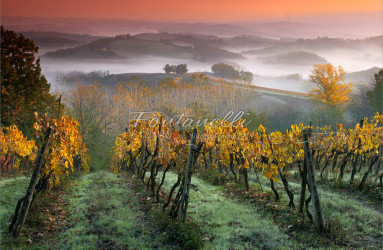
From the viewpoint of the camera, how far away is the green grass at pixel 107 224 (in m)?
6.46

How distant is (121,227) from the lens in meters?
7.27

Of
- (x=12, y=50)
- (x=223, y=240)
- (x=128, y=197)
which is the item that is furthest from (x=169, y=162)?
(x=12, y=50)

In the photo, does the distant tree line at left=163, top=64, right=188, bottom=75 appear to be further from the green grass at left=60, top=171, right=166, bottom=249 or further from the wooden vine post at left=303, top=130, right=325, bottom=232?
the wooden vine post at left=303, top=130, right=325, bottom=232

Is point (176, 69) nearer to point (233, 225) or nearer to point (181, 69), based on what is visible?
point (181, 69)

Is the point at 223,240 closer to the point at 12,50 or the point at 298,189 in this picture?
the point at 298,189

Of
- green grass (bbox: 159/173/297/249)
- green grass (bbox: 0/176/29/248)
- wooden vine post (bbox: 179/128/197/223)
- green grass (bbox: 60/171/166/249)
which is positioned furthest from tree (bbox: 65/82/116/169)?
wooden vine post (bbox: 179/128/197/223)

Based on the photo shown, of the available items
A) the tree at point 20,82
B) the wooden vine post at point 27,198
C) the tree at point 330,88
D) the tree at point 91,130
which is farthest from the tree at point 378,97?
the wooden vine post at point 27,198

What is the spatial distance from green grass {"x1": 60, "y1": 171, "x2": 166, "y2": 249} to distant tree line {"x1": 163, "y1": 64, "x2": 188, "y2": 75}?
3175 inches

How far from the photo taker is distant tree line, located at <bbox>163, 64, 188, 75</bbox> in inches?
3526

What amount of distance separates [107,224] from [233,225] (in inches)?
115

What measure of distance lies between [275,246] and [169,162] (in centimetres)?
384

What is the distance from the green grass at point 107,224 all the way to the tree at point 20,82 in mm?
12732

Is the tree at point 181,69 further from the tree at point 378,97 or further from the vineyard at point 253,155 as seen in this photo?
the vineyard at point 253,155

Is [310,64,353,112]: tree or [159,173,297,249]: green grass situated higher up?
[310,64,353,112]: tree
